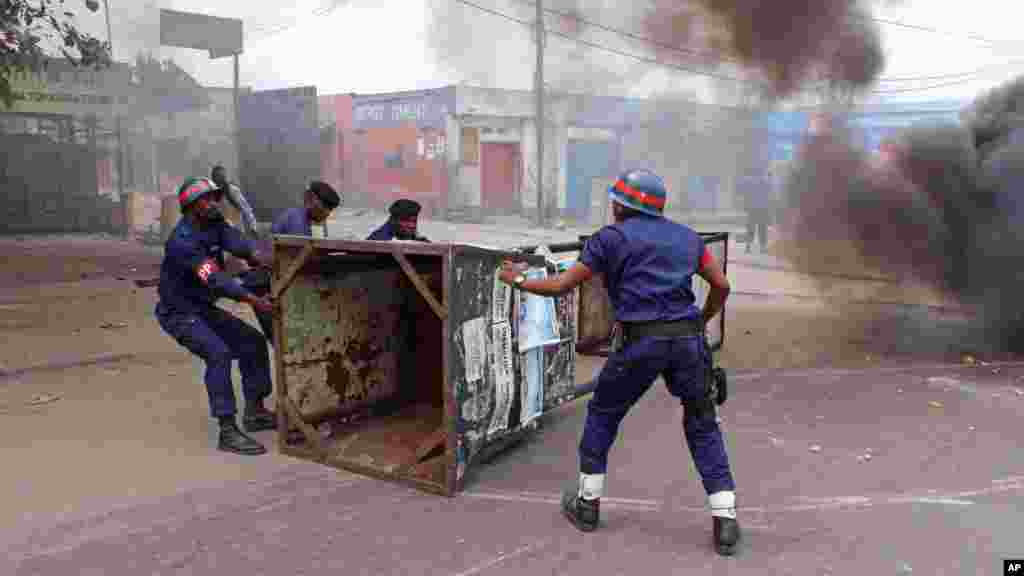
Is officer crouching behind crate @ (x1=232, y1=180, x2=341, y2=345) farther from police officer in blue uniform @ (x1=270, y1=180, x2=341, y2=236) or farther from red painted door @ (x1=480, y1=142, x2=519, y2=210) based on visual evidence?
red painted door @ (x1=480, y1=142, x2=519, y2=210)

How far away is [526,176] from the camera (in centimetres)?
2836

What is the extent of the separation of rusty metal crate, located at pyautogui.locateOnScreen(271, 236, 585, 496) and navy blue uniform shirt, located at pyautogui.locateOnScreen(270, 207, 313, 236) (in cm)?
34

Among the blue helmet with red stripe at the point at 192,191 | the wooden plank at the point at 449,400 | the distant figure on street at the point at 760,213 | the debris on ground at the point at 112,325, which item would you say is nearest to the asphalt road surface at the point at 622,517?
the wooden plank at the point at 449,400

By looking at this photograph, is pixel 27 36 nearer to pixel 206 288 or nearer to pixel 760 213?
pixel 206 288

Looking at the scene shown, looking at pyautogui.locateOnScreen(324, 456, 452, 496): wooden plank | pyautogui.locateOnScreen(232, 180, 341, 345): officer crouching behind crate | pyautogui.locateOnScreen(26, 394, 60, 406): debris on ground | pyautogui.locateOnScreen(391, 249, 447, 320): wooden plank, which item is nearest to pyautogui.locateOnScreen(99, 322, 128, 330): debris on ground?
pyautogui.locateOnScreen(26, 394, 60, 406): debris on ground

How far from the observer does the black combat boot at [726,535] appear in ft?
11.0

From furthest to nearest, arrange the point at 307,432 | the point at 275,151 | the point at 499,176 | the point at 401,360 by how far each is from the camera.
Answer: the point at 499,176
the point at 275,151
the point at 401,360
the point at 307,432

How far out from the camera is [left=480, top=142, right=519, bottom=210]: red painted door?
28.5 meters

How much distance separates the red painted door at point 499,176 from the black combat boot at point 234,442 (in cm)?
2429

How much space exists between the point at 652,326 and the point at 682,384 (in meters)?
0.29

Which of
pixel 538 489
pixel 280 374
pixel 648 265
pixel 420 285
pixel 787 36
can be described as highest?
pixel 787 36

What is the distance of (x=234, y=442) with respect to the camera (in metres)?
4.56

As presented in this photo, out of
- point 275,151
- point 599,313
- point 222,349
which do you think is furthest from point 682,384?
point 275,151

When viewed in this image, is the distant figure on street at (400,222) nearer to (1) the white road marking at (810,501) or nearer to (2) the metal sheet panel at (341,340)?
(2) the metal sheet panel at (341,340)
